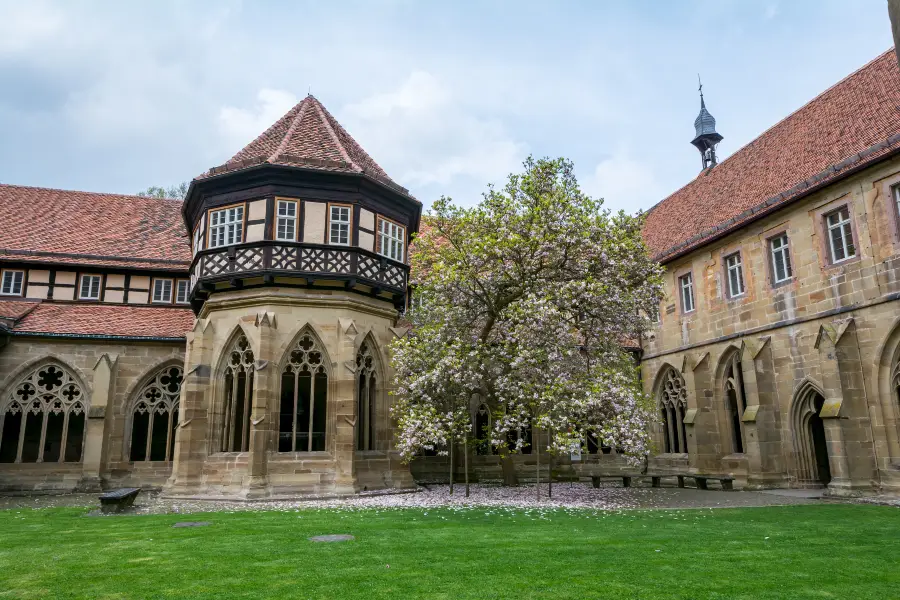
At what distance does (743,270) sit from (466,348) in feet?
34.1

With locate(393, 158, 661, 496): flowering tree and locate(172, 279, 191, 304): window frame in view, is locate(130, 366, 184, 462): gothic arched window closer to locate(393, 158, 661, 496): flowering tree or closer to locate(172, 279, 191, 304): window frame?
locate(172, 279, 191, 304): window frame

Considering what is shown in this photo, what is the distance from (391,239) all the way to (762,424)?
41.3ft

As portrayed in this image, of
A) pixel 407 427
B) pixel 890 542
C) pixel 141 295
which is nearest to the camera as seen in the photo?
pixel 890 542

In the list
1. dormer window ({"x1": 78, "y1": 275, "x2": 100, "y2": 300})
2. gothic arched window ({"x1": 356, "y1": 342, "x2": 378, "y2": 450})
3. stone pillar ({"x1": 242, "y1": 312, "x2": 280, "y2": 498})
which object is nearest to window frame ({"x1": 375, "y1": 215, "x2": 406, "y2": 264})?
gothic arched window ({"x1": 356, "y1": 342, "x2": 378, "y2": 450})

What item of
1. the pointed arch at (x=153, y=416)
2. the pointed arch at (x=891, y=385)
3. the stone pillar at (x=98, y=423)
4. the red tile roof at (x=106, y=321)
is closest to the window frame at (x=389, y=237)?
the red tile roof at (x=106, y=321)

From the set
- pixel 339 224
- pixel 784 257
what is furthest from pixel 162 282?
pixel 784 257

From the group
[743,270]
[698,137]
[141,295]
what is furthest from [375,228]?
[698,137]

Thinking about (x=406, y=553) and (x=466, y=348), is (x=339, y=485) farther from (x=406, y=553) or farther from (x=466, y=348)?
(x=406, y=553)

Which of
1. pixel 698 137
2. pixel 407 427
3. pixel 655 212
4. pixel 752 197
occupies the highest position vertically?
pixel 698 137

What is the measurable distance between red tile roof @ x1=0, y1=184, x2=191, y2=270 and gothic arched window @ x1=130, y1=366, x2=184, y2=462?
4742 millimetres

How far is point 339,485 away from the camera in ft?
55.1

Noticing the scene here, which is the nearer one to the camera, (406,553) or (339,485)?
(406,553)

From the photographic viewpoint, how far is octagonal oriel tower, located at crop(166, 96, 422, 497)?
17.2 meters

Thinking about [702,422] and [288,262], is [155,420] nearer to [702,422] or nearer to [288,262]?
[288,262]
